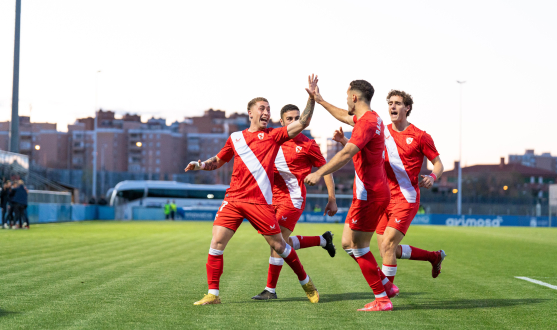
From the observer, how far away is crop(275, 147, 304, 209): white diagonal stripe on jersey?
7.18m

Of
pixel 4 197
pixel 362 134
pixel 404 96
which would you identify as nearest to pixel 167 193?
pixel 4 197

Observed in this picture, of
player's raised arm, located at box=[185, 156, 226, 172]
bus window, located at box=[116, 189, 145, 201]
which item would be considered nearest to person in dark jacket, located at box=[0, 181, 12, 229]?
player's raised arm, located at box=[185, 156, 226, 172]

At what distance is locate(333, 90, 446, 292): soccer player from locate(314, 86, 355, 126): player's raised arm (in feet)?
2.67

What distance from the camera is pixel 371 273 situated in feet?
19.7

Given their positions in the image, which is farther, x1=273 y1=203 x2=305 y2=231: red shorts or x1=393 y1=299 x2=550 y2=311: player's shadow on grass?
x1=273 y1=203 x2=305 y2=231: red shorts

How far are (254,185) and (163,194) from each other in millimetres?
55348

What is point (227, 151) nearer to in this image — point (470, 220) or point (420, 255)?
point (420, 255)

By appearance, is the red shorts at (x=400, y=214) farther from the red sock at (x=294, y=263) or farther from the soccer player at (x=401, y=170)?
the red sock at (x=294, y=263)

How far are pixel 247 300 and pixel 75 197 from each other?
49.7 metres

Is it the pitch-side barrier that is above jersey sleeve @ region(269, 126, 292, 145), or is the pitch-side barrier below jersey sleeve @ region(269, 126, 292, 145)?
below

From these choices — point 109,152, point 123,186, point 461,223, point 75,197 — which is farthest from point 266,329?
point 109,152

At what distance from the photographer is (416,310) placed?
5.98 m

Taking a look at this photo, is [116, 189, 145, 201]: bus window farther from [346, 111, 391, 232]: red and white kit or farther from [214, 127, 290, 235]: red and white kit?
[346, 111, 391, 232]: red and white kit

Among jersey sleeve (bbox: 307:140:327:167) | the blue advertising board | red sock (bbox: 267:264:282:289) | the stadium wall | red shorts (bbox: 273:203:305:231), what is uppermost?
jersey sleeve (bbox: 307:140:327:167)
